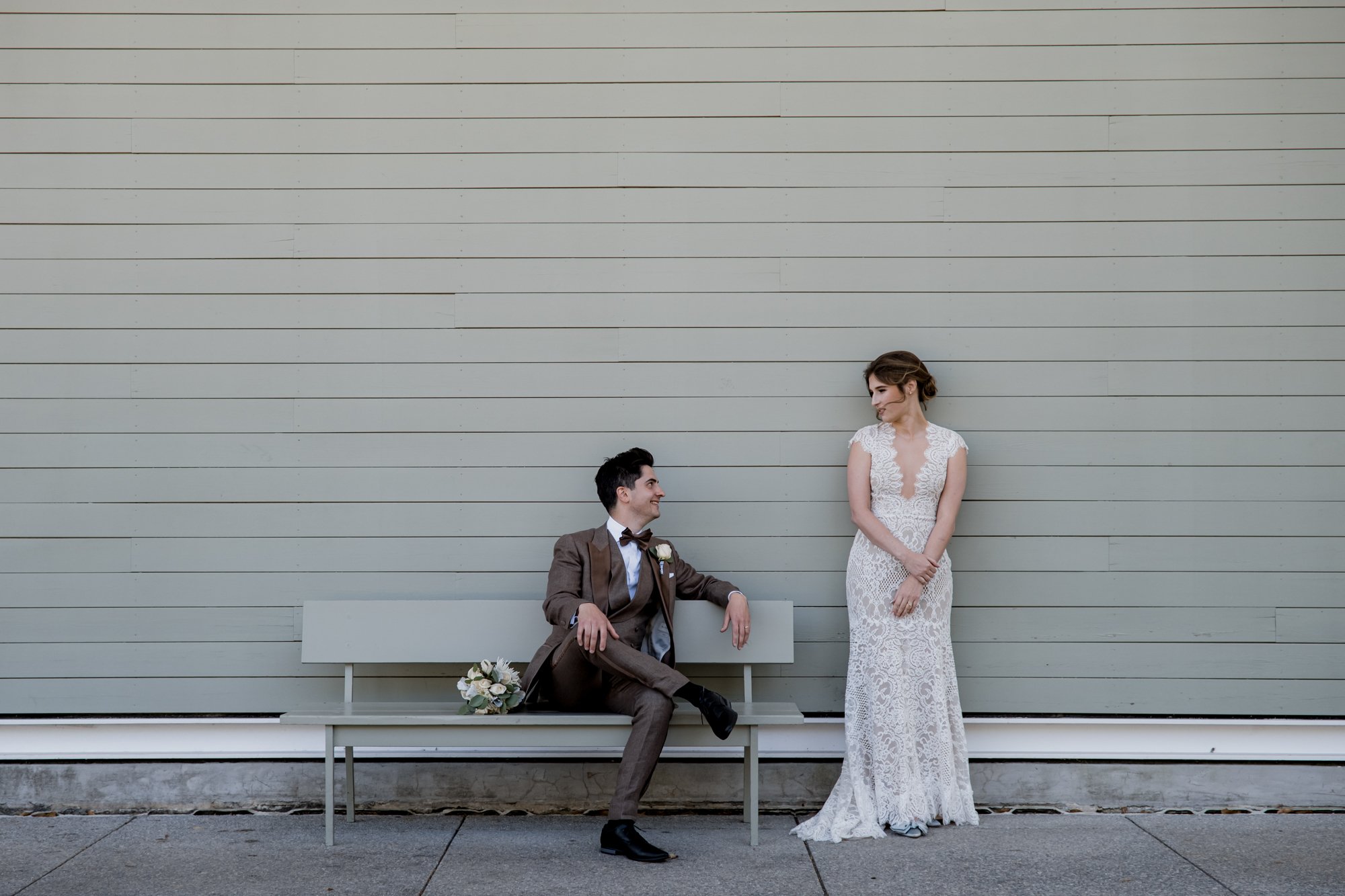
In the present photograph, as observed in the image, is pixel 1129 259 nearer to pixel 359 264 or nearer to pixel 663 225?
pixel 663 225

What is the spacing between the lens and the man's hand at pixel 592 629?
3.98 metres

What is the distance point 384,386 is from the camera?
4617 millimetres

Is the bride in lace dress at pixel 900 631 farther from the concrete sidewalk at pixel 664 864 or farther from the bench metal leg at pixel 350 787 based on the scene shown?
the bench metal leg at pixel 350 787

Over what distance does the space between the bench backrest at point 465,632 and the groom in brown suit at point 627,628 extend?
129mm

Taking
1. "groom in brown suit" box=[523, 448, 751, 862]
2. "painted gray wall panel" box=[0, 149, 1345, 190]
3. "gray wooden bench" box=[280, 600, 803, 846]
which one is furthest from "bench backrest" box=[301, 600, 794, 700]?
"painted gray wall panel" box=[0, 149, 1345, 190]

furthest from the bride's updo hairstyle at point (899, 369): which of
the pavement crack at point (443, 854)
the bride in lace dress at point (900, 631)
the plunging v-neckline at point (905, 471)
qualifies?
the pavement crack at point (443, 854)

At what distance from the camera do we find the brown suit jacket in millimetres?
4184

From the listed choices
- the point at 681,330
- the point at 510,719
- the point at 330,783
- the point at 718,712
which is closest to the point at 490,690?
the point at 510,719

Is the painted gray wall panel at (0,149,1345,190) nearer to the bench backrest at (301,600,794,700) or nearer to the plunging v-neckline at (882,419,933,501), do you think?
the plunging v-neckline at (882,419,933,501)

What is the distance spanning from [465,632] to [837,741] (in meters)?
1.54

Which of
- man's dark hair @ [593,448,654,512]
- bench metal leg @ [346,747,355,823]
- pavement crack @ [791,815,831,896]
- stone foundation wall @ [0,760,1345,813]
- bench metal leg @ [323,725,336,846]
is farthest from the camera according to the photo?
stone foundation wall @ [0,760,1345,813]

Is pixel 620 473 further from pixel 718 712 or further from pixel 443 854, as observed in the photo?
pixel 443 854

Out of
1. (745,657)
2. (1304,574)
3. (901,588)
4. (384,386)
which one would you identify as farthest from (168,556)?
(1304,574)

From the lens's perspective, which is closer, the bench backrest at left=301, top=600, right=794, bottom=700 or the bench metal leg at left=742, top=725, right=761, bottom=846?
the bench metal leg at left=742, top=725, right=761, bottom=846
